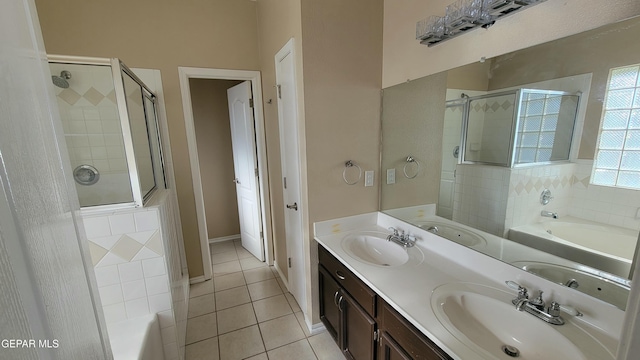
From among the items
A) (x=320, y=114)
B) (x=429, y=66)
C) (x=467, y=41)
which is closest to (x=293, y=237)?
(x=320, y=114)

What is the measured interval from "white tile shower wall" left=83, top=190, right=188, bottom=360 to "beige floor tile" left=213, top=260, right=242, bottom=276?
1271 millimetres

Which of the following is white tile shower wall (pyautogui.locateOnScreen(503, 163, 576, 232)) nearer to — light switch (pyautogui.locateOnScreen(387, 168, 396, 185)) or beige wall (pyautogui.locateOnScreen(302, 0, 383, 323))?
light switch (pyautogui.locateOnScreen(387, 168, 396, 185))

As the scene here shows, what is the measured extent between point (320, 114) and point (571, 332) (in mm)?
1571

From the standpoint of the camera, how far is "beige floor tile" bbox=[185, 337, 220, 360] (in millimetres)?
1847

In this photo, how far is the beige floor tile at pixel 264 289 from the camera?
251 centimetres

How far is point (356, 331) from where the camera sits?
1.49 metres

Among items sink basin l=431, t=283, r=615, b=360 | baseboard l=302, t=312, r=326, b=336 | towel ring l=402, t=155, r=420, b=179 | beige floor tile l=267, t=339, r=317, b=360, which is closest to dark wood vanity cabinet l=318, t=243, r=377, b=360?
baseboard l=302, t=312, r=326, b=336

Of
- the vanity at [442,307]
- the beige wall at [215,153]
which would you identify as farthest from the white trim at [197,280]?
the vanity at [442,307]

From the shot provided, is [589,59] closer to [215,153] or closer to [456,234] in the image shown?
[456,234]

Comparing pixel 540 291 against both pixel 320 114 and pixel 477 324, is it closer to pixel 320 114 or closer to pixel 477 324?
pixel 477 324

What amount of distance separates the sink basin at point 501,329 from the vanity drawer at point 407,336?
10cm

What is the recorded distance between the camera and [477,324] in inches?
42.6

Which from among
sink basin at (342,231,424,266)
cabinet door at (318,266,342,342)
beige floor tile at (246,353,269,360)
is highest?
sink basin at (342,231,424,266)

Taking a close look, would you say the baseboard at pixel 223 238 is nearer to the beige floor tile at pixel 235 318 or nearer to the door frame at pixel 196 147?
the door frame at pixel 196 147
